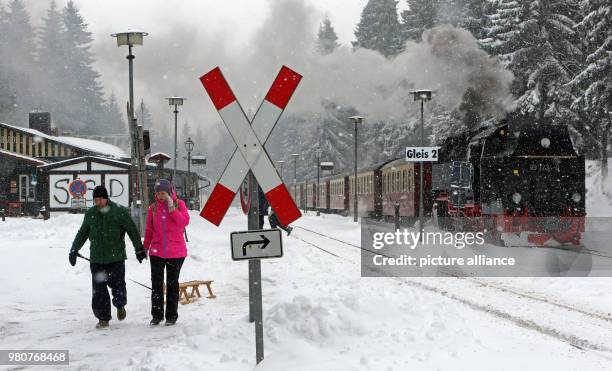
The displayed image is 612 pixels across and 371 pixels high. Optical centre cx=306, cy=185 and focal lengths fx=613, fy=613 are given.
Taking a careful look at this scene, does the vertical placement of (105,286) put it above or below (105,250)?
below

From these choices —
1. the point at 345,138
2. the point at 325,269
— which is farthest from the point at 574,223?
the point at 345,138

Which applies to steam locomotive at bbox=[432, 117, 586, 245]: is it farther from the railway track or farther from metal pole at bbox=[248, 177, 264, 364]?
metal pole at bbox=[248, 177, 264, 364]

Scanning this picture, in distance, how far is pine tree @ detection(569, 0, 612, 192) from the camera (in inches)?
1137

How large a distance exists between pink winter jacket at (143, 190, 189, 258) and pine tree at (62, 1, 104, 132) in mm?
77675

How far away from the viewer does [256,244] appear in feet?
15.1

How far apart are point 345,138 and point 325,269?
60.1 m

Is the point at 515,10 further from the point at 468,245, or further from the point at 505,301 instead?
the point at 505,301

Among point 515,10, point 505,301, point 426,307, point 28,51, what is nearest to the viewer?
point 426,307

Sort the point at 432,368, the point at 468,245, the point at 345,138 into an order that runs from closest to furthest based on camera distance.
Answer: the point at 432,368
the point at 468,245
the point at 345,138

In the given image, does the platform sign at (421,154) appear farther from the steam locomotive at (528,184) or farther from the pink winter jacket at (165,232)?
the pink winter jacket at (165,232)

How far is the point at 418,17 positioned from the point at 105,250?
57.3m

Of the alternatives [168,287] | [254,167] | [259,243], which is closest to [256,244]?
[259,243]

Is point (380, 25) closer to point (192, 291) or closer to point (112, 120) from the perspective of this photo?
point (112, 120)

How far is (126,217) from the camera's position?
760cm
